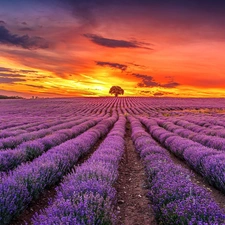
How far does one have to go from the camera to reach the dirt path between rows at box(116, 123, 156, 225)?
4207 mm

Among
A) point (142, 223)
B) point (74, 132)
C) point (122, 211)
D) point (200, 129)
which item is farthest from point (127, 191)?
point (200, 129)

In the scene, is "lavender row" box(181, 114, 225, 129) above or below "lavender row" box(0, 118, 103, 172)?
above

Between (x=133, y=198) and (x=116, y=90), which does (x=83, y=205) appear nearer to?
(x=133, y=198)

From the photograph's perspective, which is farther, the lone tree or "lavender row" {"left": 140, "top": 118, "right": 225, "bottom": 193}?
the lone tree

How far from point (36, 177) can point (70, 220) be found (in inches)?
89.0

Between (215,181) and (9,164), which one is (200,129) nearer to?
(215,181)

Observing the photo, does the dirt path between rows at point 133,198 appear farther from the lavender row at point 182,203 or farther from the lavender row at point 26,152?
the lavender row at point 26,152

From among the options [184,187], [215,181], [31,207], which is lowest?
[31,207]

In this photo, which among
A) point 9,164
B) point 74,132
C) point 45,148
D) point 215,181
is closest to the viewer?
point 215,181

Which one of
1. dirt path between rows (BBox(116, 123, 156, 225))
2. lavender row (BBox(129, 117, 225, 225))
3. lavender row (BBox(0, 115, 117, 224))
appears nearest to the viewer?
lavender row (BBox(129, 117, 225, 225))

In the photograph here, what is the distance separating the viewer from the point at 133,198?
5.16m

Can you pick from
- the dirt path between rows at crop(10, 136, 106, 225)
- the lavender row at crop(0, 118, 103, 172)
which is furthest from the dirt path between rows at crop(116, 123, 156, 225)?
the lavender row at crop(0, 118, 103, 172)

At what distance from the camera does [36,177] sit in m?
4.50

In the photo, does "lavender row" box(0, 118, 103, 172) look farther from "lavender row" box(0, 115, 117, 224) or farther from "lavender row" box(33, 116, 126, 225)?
"lavender row" box(33, 116, 126, 225)
